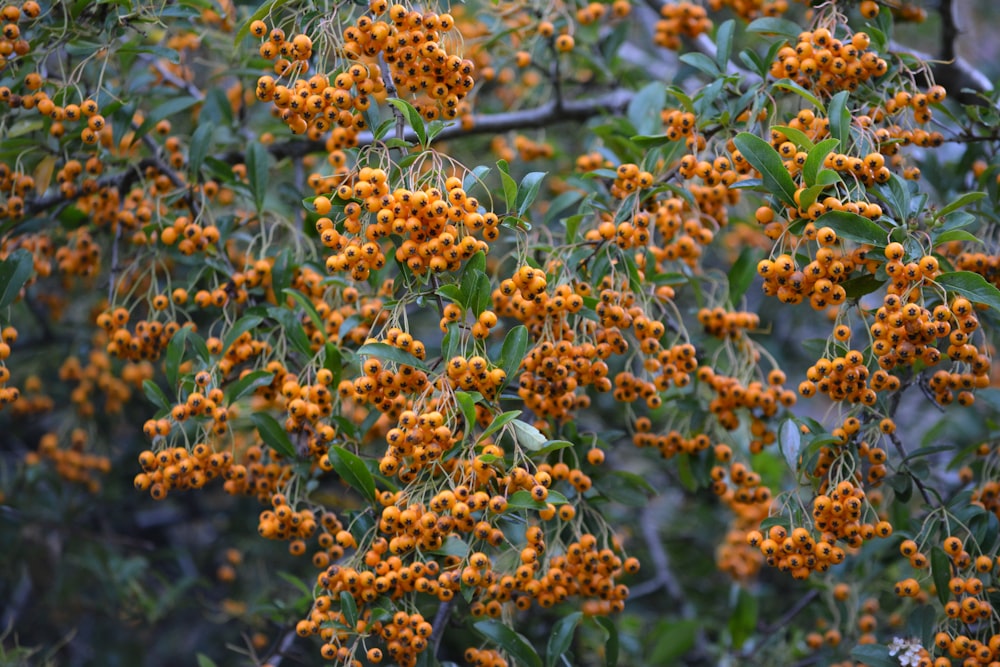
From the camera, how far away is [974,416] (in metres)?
5.97

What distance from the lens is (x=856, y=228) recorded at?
2629mm

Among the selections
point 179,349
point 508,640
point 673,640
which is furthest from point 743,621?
point 179,349

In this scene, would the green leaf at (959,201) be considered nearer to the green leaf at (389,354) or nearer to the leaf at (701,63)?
the leaf at (701,63)

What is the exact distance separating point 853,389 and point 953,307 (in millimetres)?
380

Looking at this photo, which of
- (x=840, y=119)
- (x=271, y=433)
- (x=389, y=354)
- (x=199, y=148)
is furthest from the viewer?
(x=199, y=148)

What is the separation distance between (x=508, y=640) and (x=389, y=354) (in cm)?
107

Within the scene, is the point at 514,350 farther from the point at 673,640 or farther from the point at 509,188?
the point at 673,640

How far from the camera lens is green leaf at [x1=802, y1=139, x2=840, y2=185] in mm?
2674

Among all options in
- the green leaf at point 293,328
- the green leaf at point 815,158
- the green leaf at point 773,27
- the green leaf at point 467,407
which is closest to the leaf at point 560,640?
the green leaf at point 467,407

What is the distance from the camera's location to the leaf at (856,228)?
2.61 meters

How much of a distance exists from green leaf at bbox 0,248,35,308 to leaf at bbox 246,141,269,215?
34.6 inches

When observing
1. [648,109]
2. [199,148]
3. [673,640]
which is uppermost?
[648,109]

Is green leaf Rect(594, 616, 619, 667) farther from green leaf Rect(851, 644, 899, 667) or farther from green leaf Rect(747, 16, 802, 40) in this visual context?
green leaf Rect(747, 16, 802, 40)

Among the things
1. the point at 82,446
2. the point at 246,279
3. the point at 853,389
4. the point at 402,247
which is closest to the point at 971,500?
the point at 853,389
